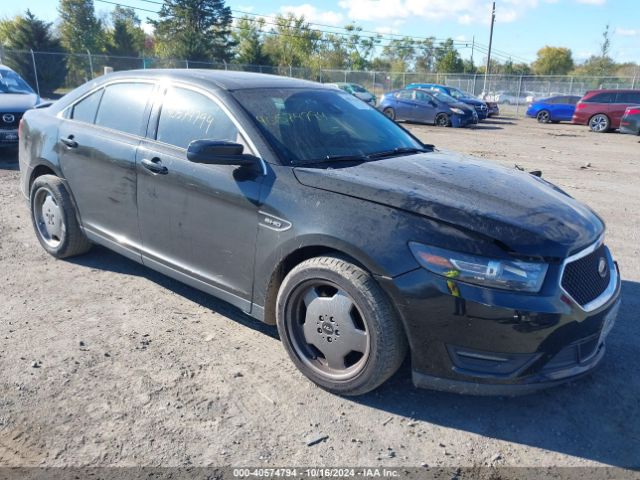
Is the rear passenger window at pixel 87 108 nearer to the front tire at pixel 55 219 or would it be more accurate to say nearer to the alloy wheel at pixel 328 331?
the front tire at pixel 55 219

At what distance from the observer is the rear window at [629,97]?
800 inches

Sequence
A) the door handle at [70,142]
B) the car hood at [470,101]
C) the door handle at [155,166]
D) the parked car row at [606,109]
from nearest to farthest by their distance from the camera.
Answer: the door handle at [155,166], the door handle at [70,142], the parked car row at [606,109], the car hood at [470,101]

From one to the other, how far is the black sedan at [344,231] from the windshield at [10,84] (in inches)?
313

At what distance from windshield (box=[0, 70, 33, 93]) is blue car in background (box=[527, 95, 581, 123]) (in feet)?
74.4

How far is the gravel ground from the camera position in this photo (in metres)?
2.52

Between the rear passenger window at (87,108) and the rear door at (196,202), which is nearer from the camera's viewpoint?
the rear door at (196,202)

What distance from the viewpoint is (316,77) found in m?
36.7

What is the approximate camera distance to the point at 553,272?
2543 mm

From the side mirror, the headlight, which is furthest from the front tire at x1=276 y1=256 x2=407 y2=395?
the side mirror

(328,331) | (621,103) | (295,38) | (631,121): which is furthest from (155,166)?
(295,38)

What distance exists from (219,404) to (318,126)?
193 centimetres

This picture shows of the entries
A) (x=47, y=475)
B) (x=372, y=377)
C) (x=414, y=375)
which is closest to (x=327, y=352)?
(x=372, y=377)

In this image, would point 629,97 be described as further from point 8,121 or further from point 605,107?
point 8,121

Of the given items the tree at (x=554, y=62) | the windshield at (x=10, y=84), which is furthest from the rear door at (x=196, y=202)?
the tree at (x=554, y=62)
